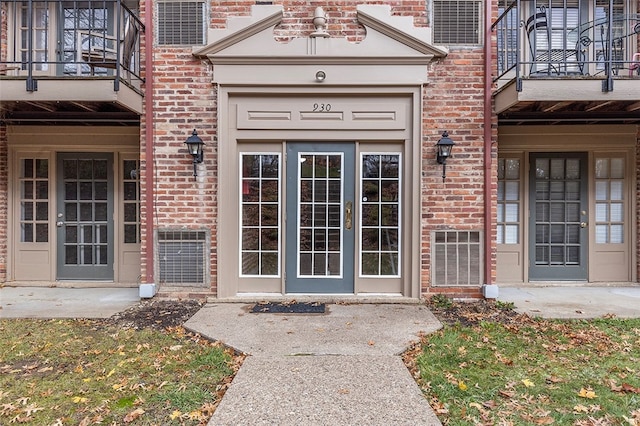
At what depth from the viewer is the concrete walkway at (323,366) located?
2465 mm

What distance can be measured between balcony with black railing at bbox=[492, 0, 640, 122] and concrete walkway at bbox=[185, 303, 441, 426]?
294cm

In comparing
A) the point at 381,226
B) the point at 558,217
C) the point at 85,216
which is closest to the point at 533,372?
the point at 381,226

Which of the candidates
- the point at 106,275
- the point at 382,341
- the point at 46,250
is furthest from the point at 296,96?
the point at 46,250

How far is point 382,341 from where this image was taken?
3.67 meters

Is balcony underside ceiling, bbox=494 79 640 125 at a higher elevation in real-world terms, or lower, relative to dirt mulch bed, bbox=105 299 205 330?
higher

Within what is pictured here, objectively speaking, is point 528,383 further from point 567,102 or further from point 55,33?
point 55,33

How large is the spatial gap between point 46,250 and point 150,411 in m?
4.74

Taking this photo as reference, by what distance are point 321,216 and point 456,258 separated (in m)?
1.88

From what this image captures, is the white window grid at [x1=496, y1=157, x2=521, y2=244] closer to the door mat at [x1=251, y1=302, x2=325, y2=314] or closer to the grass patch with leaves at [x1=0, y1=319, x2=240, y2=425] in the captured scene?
the door mat at [x1=251, y1=302, x2=325, y2=314]

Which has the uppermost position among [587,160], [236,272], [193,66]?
[193,66]

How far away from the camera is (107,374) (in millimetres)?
A: 3078

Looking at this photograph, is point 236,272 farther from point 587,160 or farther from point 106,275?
point 587,160

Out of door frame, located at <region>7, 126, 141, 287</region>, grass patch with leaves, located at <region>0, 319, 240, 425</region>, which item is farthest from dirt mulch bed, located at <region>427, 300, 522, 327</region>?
door frame, located at <region>7, 126, 141, 287</region>

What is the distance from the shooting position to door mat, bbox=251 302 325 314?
461cm
